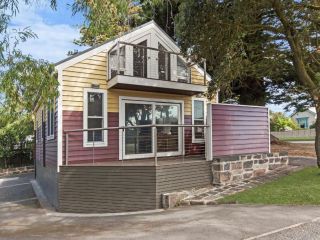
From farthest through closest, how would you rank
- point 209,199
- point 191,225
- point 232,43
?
point 232,43
point 209,199
point 191,225

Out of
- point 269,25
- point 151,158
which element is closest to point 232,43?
point 269,25

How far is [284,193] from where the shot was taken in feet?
33.7

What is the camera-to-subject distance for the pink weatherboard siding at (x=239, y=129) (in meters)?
12.7

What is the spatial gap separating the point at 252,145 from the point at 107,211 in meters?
5.89

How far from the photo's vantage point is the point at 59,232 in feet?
28.3

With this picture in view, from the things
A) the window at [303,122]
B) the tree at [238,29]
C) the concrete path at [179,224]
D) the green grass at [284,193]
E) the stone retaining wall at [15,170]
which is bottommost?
the stone retaining wall at [15,170]

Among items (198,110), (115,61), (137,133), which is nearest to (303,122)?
(198,110)

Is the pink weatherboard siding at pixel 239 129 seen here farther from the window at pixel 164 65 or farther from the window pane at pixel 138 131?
the window at pixel 164 65

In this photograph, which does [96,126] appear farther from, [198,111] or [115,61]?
[198,111]

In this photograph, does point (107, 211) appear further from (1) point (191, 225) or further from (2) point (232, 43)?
(2) point (232, 43)

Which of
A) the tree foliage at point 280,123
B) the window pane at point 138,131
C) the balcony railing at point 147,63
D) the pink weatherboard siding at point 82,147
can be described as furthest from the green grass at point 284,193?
the tree foliage at point 280,123

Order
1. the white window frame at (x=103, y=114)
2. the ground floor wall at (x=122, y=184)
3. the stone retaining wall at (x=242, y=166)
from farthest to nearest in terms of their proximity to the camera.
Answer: the white window frame at (x=103, y=114), the stone retaining wall at (x=242, y=166), the ground floor wall at (x=122, y=184)

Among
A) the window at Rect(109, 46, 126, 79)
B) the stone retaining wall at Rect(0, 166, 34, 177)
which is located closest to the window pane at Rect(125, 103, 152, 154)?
the window at Rect(109, 46, 126, 79)

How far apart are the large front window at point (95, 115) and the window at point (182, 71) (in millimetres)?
3446
